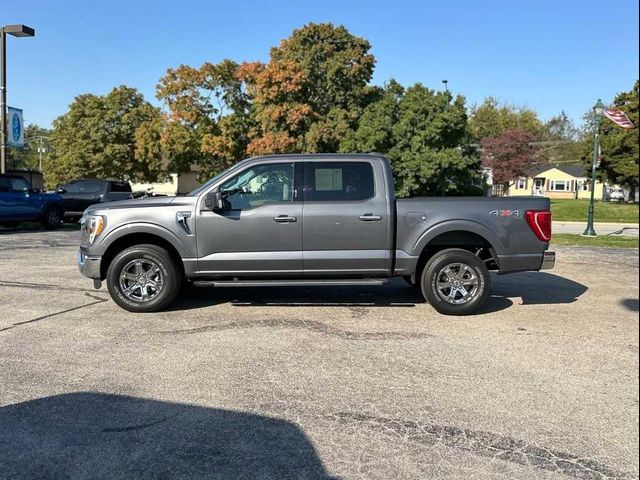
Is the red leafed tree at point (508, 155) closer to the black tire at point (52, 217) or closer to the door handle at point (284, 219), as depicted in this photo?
the black tire at point (52, 217)

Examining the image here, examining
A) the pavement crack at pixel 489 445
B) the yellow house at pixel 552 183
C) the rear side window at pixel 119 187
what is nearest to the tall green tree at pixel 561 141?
the yellow house at pixel 552 183

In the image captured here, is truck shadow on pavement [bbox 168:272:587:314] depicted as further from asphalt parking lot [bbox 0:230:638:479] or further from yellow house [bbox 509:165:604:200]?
yellow house [bbox 509:165:604:200]

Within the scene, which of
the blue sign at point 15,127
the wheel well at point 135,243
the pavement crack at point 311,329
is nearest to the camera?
the pavement crack at point 311,329

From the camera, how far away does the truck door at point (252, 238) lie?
674 cm

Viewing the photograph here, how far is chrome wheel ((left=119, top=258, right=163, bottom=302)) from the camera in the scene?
6.84 m

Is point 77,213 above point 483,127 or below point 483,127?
below

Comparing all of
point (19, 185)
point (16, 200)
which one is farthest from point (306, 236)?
point (19, 185)

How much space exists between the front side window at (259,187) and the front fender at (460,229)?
1722mm

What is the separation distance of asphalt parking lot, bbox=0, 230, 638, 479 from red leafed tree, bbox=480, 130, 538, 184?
49267mm

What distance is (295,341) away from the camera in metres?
5.68

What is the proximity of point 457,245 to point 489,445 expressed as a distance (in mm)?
3866

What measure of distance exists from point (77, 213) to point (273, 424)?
731 inches

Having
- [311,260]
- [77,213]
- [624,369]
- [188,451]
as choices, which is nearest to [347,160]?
[311,260]

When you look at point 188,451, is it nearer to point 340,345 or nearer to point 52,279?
point 340,345
